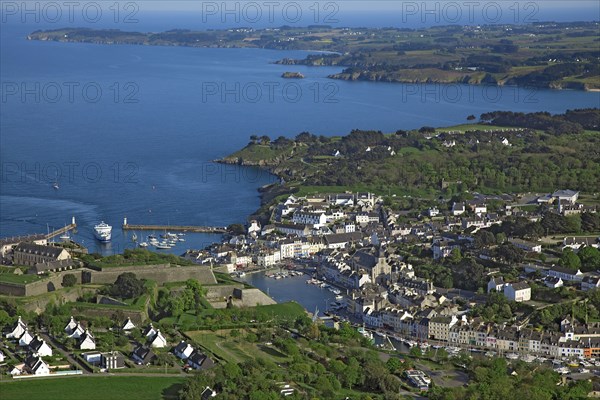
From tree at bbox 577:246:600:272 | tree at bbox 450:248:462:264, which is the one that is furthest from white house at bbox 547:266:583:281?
tree at bbox 450:248:462:264

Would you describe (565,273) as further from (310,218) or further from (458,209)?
(310,218)

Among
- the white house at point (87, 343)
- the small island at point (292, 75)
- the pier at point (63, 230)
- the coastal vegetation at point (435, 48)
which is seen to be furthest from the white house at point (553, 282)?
the small island at point (292, 75)

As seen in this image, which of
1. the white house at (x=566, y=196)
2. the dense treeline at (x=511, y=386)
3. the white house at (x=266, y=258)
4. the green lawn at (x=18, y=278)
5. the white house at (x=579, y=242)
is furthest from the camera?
the white house at (x=566, y=196)

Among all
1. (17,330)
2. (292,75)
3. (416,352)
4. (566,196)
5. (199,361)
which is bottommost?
(416,352)

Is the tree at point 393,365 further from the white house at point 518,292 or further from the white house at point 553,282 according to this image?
the white house at point 553,282

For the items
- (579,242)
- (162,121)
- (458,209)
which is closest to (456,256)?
(579,242)

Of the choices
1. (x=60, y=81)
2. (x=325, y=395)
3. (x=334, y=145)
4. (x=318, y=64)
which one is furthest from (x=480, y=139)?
(x=318, y=64)
